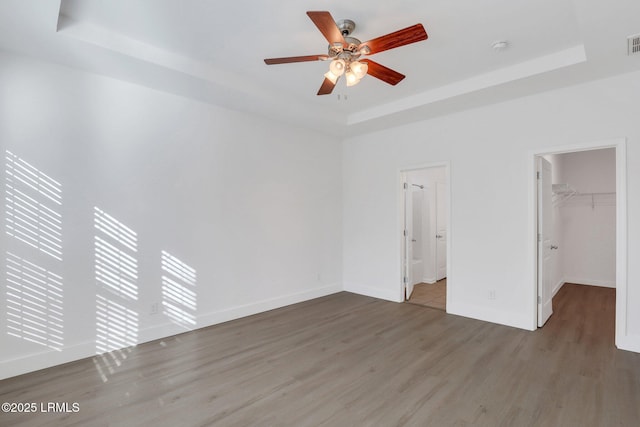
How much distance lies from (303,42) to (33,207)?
9.38 feet

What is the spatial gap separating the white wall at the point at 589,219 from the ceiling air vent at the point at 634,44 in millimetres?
3824

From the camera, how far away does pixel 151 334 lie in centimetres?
358

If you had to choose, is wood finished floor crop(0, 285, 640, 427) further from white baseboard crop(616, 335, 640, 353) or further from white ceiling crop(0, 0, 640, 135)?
white ceiling crop(0, 0, 640, 135)

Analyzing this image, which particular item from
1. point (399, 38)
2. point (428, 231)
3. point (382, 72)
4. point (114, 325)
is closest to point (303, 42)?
point (382, 72)

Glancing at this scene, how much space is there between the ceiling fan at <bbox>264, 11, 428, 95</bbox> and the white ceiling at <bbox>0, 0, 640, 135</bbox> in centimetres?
28

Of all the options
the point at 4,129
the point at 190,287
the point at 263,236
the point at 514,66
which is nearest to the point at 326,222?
the point at 263,236

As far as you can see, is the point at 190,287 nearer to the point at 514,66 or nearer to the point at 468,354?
the point at 468,354

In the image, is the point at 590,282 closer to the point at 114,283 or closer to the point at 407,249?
the point at 407,249

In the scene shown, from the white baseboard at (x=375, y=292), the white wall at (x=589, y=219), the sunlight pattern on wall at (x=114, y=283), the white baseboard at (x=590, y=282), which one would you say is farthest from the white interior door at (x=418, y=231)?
the sunlight pattern on wall at (x=114, y=283)

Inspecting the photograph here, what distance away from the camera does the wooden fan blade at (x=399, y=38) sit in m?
2.12

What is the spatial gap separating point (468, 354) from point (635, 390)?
1.21m

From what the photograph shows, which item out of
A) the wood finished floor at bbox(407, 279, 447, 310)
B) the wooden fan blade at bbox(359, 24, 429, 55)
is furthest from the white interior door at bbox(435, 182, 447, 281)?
the wooden fan blade at bbox(359, 24, 429, 55)

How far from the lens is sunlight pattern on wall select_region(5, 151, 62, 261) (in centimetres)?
284

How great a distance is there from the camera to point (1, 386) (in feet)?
8.69
